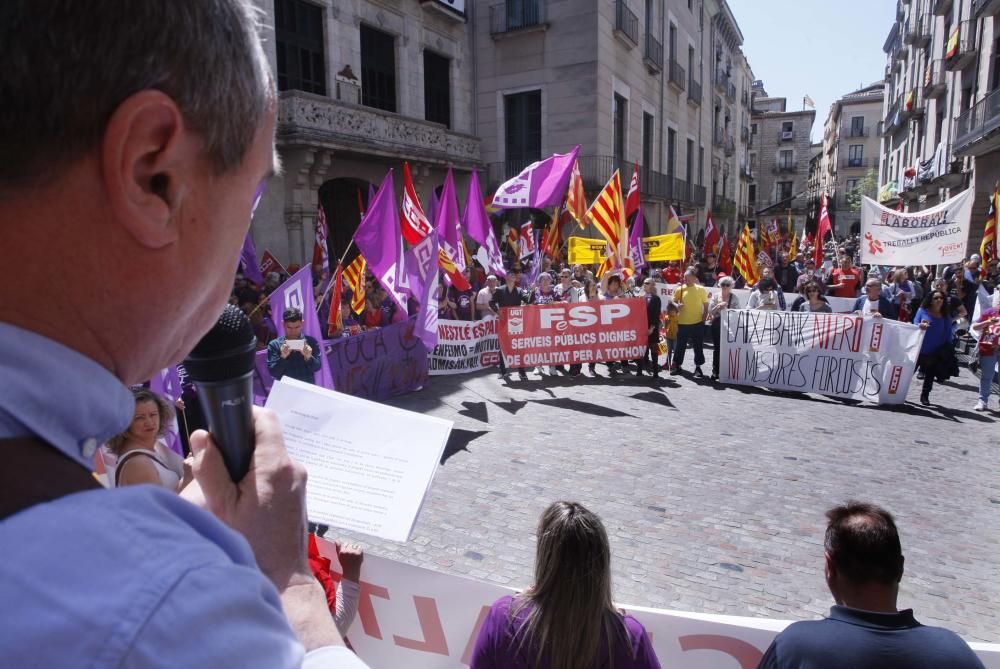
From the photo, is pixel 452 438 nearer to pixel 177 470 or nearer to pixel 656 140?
pixel 177 470

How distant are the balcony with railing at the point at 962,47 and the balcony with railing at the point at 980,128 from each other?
2134mm

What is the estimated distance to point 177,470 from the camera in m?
3.62

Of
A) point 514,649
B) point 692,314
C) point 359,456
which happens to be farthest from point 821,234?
point 514,649

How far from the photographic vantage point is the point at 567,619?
1996 mm

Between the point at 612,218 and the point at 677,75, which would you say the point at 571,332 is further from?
the point at 677,75

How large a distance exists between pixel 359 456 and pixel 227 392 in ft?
4.68

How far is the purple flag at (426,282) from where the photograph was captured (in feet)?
28.6

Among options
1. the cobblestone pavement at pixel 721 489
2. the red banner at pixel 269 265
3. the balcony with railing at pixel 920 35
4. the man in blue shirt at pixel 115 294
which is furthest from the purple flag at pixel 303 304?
the balcony with railing at pixel 920 35

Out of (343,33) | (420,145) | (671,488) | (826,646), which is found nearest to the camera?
(826,646)

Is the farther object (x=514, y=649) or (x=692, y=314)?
(x=692, y=314)

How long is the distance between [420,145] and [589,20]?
23.7 feet

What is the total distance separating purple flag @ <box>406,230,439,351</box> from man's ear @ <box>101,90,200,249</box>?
8.00 m

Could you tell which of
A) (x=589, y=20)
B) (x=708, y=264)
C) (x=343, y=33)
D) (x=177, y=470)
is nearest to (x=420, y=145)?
(x=343, y=33)

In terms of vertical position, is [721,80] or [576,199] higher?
[721,80]
